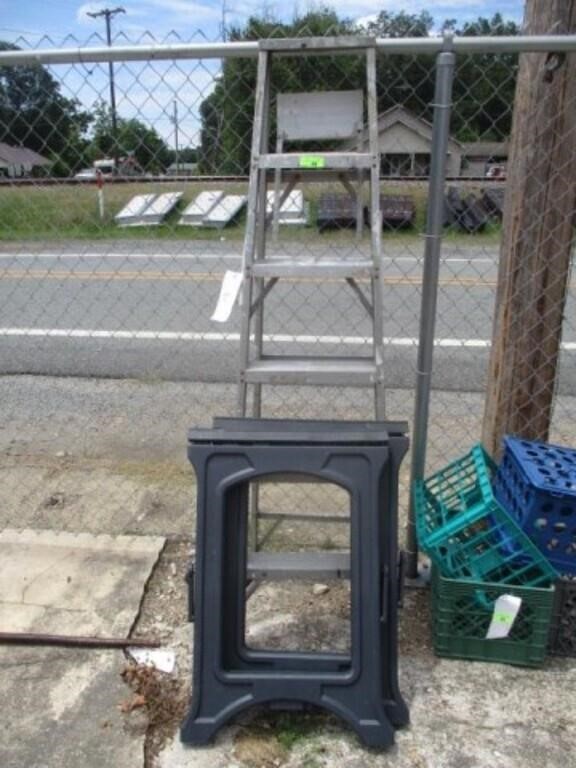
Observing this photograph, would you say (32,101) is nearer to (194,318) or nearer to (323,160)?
(323,160)

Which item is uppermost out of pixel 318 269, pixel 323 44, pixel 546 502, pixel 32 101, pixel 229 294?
pixel 323 44

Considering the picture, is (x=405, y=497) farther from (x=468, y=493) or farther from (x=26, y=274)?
(x=26, y=274)

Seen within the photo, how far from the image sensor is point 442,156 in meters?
2.36

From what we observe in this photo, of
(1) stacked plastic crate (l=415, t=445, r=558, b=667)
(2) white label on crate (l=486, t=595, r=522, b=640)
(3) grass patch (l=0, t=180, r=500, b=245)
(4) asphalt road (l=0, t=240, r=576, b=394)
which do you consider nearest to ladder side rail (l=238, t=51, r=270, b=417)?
(1) stacked plastic crate (l=415, t=445, r=558, b=667)

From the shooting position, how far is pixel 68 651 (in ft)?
8.48

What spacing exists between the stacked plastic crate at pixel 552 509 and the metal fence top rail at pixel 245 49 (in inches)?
55.6

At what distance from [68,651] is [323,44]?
2.38 metres

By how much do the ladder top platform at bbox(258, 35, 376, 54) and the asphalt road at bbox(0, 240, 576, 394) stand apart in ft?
8.35

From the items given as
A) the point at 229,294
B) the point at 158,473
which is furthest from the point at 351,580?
the point at 158,473

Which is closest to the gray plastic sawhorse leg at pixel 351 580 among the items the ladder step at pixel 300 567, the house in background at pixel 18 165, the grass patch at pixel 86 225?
the ladder step at pixel 300 567

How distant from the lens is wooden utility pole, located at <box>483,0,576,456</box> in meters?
2.47

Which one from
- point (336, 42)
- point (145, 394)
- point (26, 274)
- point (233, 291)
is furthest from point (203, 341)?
point (26, 274)

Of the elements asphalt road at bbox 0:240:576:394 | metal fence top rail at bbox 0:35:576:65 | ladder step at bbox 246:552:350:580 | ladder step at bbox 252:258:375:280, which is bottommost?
asphalt road at bbox 0:240:576:394

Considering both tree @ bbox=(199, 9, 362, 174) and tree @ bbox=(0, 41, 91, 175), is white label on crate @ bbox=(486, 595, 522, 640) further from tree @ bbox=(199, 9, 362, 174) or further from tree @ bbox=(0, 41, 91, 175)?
tree @ bbox=(0, 41, 91, 175)
